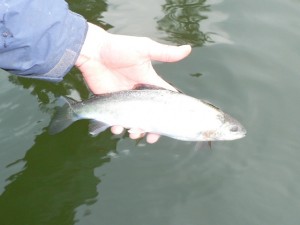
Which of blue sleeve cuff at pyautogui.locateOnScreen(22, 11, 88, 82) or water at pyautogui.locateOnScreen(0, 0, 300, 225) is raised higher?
blue sleeve cuff at pyautogui.locateOnScreen(22, 11, 88, 82)

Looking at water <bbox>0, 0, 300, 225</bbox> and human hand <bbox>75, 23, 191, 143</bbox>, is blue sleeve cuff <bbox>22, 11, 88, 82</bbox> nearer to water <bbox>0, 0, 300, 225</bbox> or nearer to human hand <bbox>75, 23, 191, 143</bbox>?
human hand <bbox>75, 23, 191, 143</bbox>

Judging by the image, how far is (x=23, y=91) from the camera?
5043mm

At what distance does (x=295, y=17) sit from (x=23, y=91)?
3396mm

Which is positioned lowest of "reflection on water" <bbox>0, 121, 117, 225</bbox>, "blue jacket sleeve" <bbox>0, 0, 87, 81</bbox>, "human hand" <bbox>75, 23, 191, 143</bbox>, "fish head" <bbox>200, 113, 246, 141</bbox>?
"reflection on water" <bbox>0, 121, 117, 225</bbox>

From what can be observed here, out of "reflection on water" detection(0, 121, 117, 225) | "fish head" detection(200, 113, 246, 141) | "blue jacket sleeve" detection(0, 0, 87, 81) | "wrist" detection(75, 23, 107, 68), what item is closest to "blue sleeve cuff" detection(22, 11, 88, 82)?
"blue jacket sleeve" detection(0, 0, 87, 81)

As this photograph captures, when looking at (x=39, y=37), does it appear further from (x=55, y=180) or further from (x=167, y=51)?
(x=55, y=180)

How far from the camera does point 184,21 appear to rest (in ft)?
19.7

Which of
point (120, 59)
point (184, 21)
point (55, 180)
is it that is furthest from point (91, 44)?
point (184, 21)

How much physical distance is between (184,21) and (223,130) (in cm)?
267

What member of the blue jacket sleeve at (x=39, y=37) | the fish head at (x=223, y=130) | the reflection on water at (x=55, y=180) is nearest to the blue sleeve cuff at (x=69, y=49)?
the blue jacket sleeve at (x=39, y=37)

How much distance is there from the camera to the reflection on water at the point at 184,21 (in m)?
5.66

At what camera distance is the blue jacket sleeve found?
333 centimetres

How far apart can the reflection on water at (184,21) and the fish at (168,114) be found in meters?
1.98

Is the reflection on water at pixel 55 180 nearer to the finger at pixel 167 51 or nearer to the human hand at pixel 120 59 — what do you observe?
the human hand at pixel 120 59
